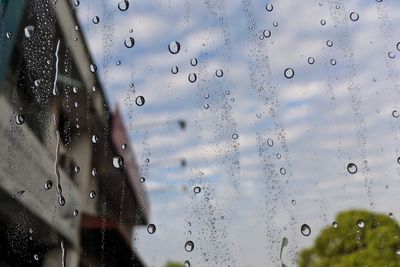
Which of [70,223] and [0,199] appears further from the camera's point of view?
[70,223]

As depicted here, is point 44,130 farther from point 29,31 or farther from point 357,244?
point 357,244

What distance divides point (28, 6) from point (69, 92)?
106 inches

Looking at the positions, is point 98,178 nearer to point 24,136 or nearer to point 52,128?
point 52,128

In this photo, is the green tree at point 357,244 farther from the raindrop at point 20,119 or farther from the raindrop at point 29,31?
the raindrop at point 29,31

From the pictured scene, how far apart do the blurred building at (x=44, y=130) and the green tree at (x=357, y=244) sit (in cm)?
520

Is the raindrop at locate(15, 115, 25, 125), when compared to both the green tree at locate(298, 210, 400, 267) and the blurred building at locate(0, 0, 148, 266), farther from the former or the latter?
the green tree at locate(298, 210, 400, 267)

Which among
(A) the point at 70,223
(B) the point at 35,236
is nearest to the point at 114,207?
(A) the point at 70,223

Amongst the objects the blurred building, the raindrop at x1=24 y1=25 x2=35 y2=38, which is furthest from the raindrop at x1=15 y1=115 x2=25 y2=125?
the raindrop at x1=24 y1=25 x2=35 y2=38

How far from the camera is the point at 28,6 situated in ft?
15.8

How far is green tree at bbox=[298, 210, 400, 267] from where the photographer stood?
37.3 ft

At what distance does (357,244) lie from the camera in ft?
41.2

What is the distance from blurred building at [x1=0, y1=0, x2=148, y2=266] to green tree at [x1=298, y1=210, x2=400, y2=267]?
17.0 feet

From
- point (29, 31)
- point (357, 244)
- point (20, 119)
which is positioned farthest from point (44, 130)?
point (357, 244)

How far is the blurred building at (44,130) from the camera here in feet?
16.3
